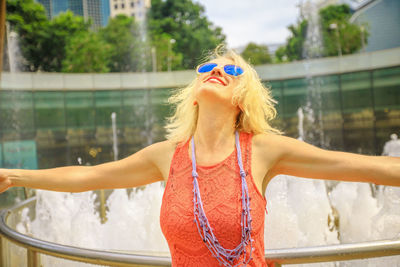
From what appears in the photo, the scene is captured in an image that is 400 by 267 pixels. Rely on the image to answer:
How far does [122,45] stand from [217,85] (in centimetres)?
2395

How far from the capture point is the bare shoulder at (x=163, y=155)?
1609 mm

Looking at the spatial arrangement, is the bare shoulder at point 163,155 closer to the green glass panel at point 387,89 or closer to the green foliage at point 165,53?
the green glass panel at point 387,89

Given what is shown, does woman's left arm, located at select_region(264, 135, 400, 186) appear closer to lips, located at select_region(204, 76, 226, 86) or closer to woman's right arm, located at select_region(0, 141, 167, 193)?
lips, located at select_region(204, 76, 226, 86)

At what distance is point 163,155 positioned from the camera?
1.62 meters

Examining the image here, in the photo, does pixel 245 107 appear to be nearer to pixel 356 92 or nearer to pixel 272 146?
pixel 272 146

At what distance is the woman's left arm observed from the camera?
4.49 feet

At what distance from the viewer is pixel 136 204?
17.2 feet

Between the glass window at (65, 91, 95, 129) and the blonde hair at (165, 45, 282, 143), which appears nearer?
the blonde hair at (165, 45, 282, 143)

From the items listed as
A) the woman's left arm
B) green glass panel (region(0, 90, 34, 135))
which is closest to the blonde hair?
the woman's left arm

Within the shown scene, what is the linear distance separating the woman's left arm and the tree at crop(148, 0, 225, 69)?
28.8 meters

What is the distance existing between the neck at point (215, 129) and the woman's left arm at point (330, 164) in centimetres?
15

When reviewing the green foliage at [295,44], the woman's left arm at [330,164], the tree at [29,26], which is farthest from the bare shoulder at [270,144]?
the green foliage at [295,44]

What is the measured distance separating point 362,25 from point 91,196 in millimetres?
24831

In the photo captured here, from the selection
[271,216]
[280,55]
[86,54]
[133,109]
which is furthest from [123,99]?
[280,55]
